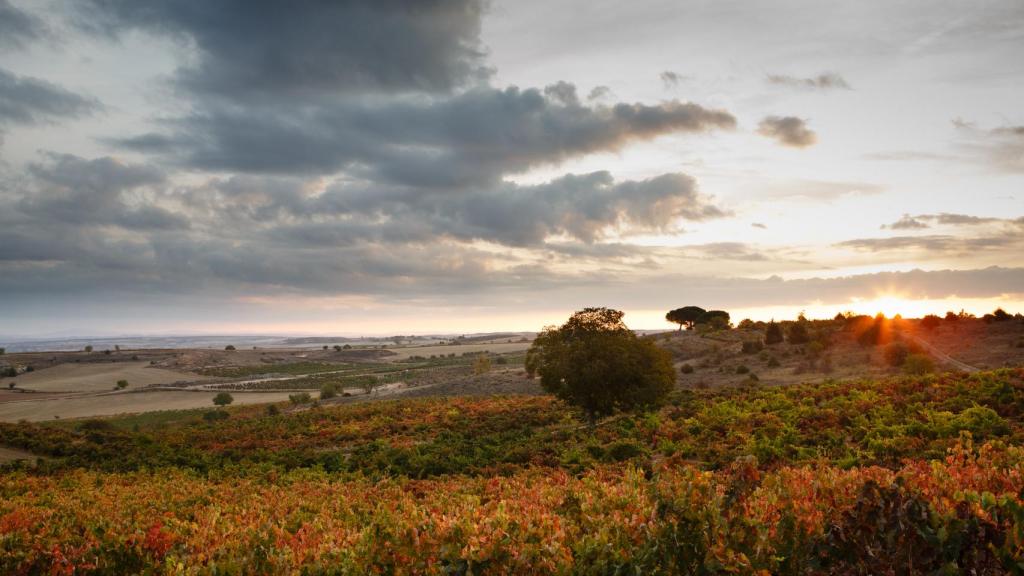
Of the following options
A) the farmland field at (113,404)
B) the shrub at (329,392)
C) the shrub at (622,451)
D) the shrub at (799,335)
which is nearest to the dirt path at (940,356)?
the shrub at (799,335)

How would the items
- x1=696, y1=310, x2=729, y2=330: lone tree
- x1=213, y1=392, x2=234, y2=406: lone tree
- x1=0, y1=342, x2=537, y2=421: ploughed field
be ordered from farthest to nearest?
x1=696, y1=310, x2=729, y2=330: lone tree → x1=213, y1=392, x2=234, y2=406: lone tree → x1=0, y1=342, x2=537, y2=421: ploughed field

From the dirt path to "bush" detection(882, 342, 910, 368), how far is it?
243 centimetres

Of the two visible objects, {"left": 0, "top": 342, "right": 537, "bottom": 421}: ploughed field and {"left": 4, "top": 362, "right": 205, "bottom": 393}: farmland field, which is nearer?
{"left": 0, "top": 342, "right": 537, "bottom": 421}: ploughed field

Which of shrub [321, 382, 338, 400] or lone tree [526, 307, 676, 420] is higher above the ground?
lone tree [526, 307, 676, 420]

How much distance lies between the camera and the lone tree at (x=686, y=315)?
107300 mm

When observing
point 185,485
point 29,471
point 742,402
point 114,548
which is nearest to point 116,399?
point 29,471

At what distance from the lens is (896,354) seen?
155 ft

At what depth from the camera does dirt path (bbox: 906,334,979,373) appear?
4253cm

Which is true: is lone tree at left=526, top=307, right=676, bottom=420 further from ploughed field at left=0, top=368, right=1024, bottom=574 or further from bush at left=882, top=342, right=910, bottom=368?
bush at left=882, top=342, right=910, bottom=368

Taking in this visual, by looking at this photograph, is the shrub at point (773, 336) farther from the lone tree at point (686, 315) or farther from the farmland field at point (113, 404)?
the farmland field at point (113, 404)

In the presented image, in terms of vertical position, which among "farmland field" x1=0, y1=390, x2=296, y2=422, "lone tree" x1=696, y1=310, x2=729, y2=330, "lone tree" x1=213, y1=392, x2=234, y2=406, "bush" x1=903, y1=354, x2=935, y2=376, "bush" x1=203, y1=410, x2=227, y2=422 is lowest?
"farmland field" x1=0, y1=390, x2=296, y2=422

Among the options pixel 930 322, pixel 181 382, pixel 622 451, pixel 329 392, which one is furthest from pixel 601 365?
pixel 181 382

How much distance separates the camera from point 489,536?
5.72 metres

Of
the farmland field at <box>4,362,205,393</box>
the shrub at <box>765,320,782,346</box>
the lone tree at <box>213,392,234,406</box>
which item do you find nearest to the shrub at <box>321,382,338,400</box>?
the lone tree at <box>213,392,234,406</box>
